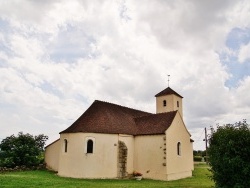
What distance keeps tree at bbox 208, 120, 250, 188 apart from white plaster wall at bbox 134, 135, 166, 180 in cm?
1275

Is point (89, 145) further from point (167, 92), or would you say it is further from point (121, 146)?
point (167, 92)

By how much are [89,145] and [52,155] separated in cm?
904

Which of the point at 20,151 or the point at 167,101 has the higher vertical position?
the point at 167,101

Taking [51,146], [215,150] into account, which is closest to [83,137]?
[51,146]

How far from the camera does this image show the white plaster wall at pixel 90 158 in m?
27.1

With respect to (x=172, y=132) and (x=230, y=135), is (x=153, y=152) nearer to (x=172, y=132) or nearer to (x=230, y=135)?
(x=172, y=132)

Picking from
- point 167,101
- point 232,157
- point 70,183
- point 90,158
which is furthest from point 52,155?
point 232,157

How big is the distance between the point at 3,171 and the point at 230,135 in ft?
82.7

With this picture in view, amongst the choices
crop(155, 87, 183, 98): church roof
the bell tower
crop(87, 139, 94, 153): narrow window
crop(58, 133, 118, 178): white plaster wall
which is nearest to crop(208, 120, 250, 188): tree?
crop(58, 133, 118, 178): white plaster wall

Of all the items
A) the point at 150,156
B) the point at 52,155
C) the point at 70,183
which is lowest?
the point at 70,183

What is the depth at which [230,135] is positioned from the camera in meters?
15.2

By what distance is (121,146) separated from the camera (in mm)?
28875

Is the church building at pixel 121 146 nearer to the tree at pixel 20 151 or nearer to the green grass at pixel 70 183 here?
the green grass at pixel 70 183

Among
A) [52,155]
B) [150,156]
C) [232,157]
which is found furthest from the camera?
[52,155]
